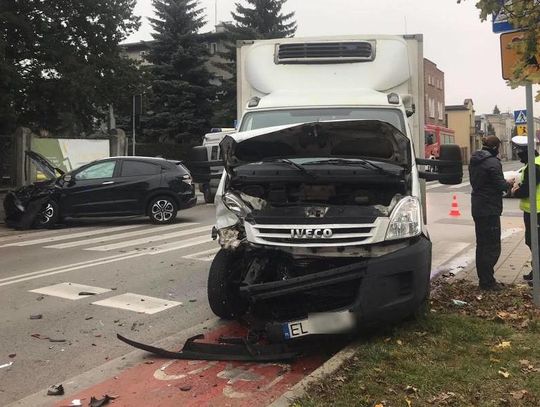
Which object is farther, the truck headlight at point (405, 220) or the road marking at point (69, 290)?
the road marking at point (69, 290)

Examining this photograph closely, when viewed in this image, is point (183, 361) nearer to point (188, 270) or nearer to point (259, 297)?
point (259, 297)

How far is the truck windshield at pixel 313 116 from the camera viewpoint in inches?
245

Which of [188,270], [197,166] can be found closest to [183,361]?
[197,166]

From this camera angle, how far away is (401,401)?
373 centimetres

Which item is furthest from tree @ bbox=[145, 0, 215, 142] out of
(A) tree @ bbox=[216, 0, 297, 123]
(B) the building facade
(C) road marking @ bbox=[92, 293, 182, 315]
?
(B) the building facade

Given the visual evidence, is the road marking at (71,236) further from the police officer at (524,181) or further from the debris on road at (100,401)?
the police officer at (524,181)

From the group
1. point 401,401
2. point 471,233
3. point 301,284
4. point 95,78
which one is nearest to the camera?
point 401,401

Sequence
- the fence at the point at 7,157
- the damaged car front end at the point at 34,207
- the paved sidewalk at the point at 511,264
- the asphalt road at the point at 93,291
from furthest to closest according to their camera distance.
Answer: the fence at the point at 7,157 → the damaged car front end at the point at 34,207 → the paved sidewalk at the point at 511,264 → the asphalt road at the point at 93,291

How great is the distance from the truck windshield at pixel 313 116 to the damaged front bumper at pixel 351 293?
1872 millimetres

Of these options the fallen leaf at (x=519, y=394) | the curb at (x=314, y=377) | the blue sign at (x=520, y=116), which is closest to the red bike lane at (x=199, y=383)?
the curb at (x=314, y=377)

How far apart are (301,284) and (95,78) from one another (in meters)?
18.0

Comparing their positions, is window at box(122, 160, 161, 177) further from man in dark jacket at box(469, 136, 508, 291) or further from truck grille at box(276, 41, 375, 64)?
man in dark jacket at box(469, 136, 508, 291)

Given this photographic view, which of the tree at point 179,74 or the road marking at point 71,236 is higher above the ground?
the tree at point 179,74

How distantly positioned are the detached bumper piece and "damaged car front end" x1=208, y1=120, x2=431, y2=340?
0.21 meters
